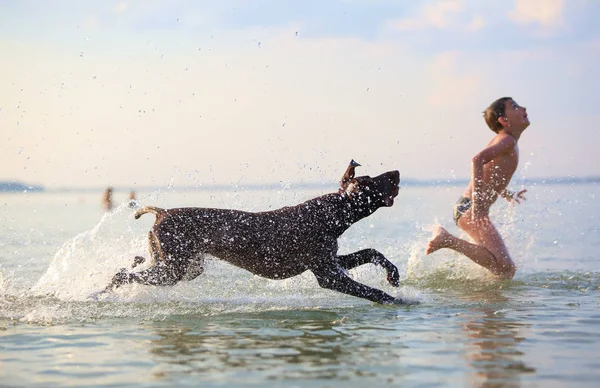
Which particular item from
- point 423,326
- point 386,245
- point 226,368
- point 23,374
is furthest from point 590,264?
point 23,374

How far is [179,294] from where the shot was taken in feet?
26.5

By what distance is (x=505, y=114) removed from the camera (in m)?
9.28

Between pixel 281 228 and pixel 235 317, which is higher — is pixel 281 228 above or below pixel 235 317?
above

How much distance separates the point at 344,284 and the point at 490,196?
269 centimetres

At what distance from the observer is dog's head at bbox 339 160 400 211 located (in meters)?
7.33

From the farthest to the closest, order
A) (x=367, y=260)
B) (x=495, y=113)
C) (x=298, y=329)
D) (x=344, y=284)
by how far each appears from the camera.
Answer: (x=495, y=113) → (x=367, y=260) → (x=344, y=284) → (x=298, y=329)

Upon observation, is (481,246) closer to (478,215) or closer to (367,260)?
(478,215)

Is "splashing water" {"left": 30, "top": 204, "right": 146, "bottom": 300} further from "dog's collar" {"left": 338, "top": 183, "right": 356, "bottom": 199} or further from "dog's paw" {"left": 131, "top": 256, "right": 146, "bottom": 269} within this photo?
"dog's collar" {"left": 338, "top": 183, "right": 356, "bottom": 199}

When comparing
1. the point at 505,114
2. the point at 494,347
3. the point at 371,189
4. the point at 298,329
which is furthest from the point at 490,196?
the point at 494,347

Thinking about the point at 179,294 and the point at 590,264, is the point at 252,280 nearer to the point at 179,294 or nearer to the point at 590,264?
the point at 179,294

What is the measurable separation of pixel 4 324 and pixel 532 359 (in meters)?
4.20

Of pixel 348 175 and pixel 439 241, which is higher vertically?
pixel 348 175

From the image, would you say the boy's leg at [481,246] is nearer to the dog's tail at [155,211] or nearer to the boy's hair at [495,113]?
the boy's hair at [495,113]

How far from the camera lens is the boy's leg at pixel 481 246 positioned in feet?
29.9
